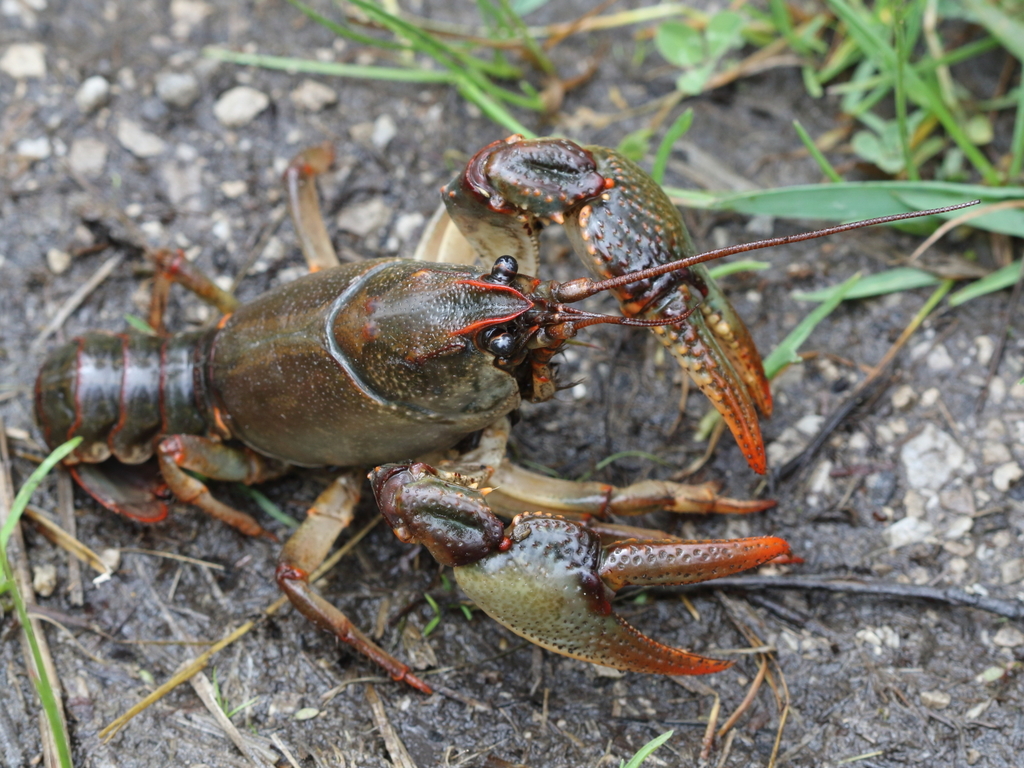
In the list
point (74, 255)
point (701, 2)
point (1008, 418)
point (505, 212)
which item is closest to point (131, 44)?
point (74, 255)

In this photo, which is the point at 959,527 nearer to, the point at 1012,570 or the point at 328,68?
the point at 1012,570

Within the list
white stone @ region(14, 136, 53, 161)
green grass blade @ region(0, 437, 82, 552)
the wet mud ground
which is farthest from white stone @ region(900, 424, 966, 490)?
Result: white stone @ region(14, 136, 53, 161)

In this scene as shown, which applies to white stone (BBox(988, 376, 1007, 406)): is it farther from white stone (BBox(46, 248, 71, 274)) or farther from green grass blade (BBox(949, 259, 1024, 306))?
white stone (BBox(46, 248, 71, 274))

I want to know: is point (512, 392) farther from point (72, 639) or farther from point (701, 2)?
point (701, 2)

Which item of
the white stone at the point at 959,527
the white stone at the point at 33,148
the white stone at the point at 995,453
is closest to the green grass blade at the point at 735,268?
the white stone at the point at 995,453

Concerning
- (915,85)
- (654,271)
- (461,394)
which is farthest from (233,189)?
(915,85)
